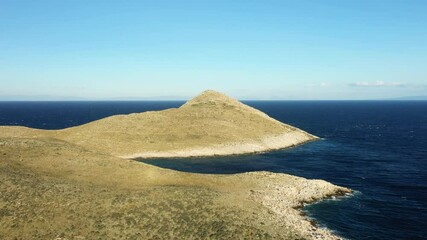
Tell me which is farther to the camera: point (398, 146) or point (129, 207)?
point (398, 146)

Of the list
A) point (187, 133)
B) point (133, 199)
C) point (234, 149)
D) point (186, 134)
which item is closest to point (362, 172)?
point (234, 149)

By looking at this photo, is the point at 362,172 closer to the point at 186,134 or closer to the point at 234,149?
the point at 234,149

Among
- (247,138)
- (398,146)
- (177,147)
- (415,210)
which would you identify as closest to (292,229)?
(415,210)

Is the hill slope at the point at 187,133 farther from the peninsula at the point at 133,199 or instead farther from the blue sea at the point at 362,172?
the peninsula at the point at 133,199

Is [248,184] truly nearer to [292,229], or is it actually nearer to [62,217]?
[292,229]

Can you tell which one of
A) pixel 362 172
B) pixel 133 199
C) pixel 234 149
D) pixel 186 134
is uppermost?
pixel 186 134

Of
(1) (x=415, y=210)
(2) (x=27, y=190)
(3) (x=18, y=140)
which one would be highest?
(3) (x=18, y=140)

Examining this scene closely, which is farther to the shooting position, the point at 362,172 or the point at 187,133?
the point at 187,133

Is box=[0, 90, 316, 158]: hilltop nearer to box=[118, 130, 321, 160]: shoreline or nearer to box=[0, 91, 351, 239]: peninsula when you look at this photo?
box=[118, 130, 321, 160]: shoreline
